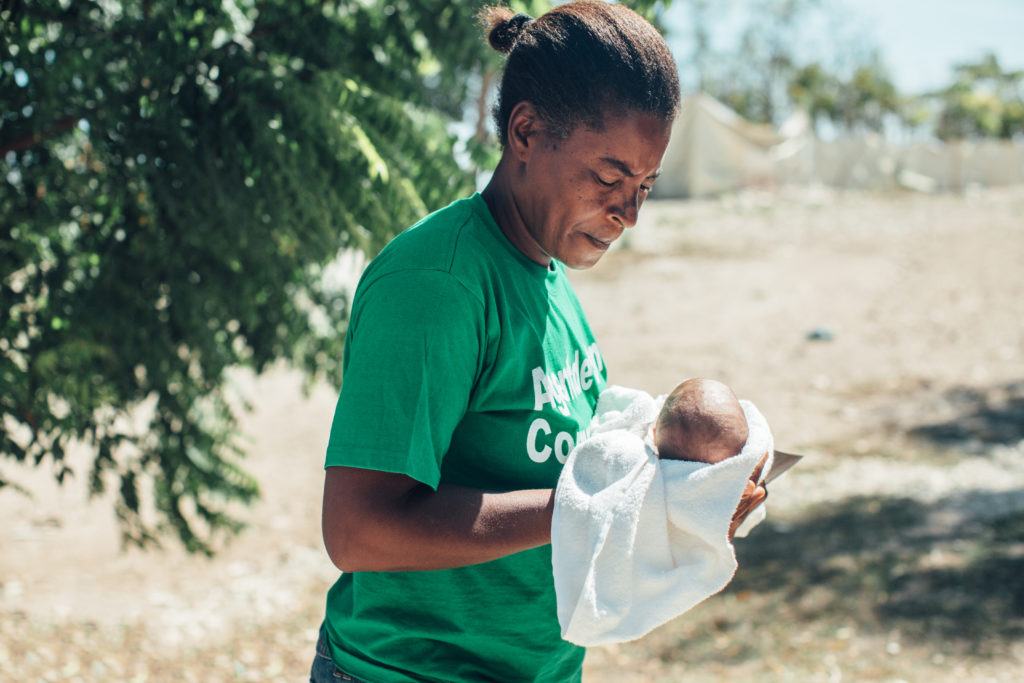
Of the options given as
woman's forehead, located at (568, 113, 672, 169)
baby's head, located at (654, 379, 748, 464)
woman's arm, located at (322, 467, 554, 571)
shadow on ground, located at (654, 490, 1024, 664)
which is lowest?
shadow on ground, located at (654, 490, 1024, 664)

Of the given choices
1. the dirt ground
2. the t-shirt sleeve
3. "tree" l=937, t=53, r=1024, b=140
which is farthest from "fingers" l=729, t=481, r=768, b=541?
"tree" l=937, t=53, r=1024, b=140

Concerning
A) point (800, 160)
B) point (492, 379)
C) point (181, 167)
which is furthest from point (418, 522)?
point (800, 160)

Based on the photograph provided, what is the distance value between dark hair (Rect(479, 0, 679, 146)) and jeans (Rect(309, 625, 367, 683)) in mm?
990

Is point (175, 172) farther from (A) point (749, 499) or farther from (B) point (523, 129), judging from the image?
(A) point (749, 499)

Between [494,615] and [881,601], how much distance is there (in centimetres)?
413

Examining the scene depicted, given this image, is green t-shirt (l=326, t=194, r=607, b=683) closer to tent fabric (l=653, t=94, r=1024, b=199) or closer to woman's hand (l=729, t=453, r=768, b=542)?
woman's hand (l=729, t=453, r=768, b=542)

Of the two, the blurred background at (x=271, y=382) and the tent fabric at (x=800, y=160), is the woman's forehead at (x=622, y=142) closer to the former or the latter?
the blurred background at (x=271, y=382)

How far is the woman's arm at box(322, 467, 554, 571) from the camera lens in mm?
1393

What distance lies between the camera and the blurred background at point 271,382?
2902 mm

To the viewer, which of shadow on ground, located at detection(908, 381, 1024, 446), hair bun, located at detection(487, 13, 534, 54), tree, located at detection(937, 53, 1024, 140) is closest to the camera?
hair bun, located at detection(487, 13, 534, 54)

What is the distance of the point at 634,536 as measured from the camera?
1.43 m

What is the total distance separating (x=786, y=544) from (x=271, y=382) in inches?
233

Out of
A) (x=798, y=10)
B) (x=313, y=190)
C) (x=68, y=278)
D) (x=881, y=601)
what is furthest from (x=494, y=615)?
(x=798, y=10)

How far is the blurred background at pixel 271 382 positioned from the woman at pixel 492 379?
1.53ft
